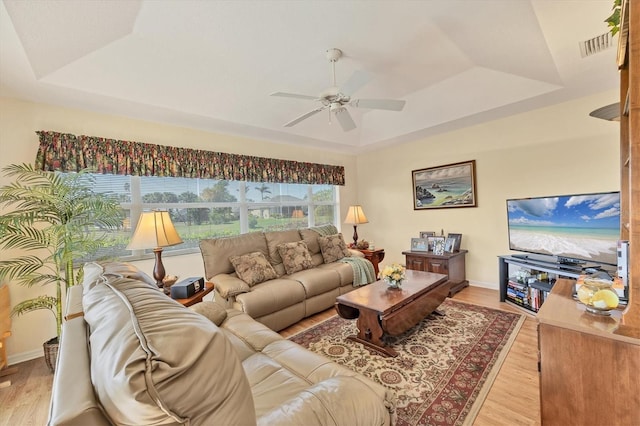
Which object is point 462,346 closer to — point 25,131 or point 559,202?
point 559,202

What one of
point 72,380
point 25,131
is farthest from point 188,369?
point 25,131

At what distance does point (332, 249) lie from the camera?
394 centimetres

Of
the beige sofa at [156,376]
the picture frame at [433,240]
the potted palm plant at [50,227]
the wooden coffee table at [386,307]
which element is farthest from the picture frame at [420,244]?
the potted palm plant at [50,227]

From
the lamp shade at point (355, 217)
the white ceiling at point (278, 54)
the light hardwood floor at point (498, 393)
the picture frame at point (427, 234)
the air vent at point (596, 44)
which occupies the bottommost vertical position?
the light hardwood floor at point (498, 393)

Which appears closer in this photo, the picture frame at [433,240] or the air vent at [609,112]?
the air vent at [609,112]

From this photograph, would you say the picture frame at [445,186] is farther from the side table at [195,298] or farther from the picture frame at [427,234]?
the side table at [195,298]

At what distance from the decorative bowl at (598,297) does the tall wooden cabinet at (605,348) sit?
0.12ft

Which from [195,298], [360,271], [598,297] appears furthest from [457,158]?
[195,298]

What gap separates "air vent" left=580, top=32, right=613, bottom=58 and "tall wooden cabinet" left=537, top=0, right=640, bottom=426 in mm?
963

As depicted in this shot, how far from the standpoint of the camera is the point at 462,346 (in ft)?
7.84

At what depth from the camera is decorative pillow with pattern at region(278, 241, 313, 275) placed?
343 cm

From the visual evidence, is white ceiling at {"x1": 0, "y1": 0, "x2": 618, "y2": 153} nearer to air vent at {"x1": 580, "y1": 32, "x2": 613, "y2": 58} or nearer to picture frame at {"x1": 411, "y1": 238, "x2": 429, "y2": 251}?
air vent at {"x1": 580, "y1": 32, "x2": 613, "y2": 58}

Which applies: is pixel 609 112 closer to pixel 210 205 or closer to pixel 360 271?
pixel 360 271

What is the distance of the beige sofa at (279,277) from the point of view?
2713 millimetres
